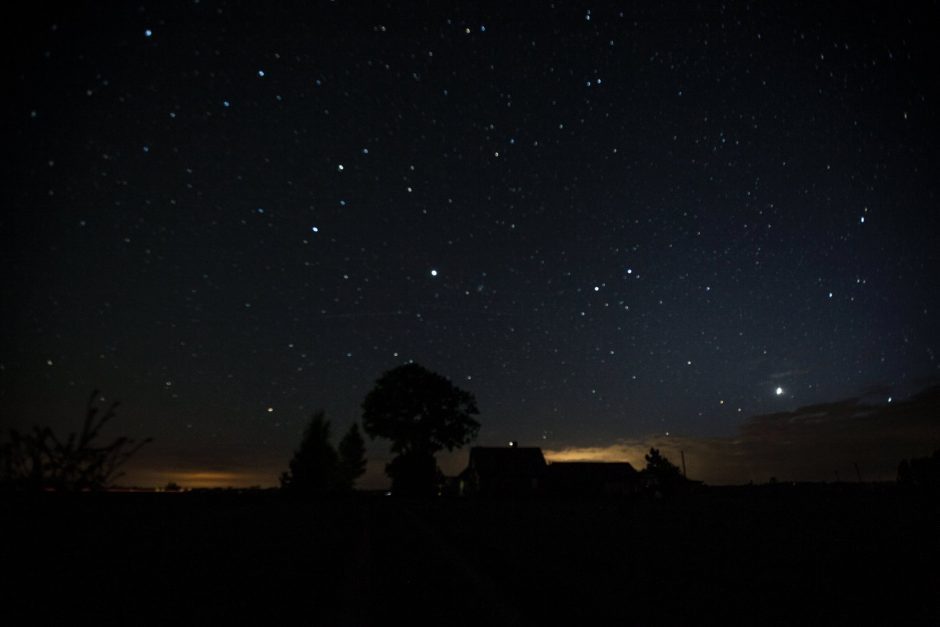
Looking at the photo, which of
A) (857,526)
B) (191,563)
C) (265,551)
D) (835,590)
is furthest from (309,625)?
(857,526)

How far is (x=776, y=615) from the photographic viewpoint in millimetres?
5348

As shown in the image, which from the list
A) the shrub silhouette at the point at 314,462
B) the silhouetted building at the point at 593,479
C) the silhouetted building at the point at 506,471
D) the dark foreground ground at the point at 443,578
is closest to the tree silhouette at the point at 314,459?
the shrub silhouette at the point at 314,462

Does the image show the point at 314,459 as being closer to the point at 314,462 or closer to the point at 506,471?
the point at 314,462

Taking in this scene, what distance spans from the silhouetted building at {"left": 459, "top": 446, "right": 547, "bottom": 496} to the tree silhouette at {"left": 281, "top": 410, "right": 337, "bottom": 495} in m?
16.8

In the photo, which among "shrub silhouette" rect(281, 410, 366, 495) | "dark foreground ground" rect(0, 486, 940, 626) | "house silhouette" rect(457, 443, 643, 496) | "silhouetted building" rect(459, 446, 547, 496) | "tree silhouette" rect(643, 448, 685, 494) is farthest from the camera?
"tree silhouette" rect(643, 448, 685, 494)

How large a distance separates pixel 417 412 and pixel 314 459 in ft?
36.2

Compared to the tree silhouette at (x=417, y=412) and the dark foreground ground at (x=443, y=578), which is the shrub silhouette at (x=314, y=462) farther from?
the dark foreground ground at (x=443, y=578)

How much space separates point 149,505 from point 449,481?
221 ft

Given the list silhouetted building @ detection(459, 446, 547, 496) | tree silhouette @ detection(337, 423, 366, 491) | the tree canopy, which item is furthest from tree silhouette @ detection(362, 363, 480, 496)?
tree silhouette @ detection(337, 423, 366, 491)

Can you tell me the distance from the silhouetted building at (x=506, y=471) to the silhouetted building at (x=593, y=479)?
184cm

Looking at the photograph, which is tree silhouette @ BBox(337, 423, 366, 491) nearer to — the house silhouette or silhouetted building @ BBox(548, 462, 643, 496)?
the house silhouette

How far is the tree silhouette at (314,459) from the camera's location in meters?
46.3

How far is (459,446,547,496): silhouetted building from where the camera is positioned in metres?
55.2

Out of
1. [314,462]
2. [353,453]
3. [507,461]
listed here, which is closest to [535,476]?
[507,461]
